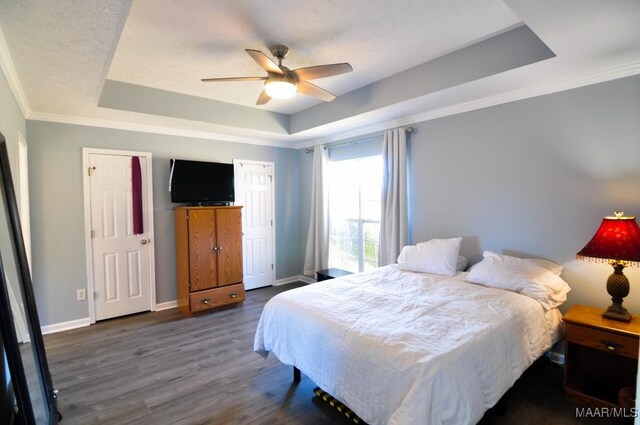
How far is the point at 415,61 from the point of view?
9.54ft

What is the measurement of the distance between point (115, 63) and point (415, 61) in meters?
2.81

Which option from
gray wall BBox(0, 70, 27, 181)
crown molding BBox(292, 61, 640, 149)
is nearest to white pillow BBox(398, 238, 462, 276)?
crown molding BBox(292, 61, 640, 149)

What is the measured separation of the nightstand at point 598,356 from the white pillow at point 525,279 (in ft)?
0.53

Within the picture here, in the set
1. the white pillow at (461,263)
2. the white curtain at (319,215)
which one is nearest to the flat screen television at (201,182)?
the white curtain at (319,215)

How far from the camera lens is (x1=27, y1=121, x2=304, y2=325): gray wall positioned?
11.0ft

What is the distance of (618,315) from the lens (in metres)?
2.15

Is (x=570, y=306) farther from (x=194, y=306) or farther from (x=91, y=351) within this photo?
(x=91, y=351)

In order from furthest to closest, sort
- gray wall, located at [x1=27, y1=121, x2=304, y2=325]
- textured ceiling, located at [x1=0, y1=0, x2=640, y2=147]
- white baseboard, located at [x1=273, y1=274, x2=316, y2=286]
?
white baseboard, located at [x1=273, y1=274, x2=316, y2=286] < gray wall, located at [x1=27, y1=121, x2=304, y2=325] < textured ceiling, located at [x1=0, y1=0, x2=640, y2=147]

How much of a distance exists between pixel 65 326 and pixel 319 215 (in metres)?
3.51

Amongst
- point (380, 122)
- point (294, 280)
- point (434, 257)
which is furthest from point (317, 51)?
point (294, 280)

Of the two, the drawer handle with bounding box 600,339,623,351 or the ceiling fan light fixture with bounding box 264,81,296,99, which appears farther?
the ceiling fan light fixture with bounding box 264,81,296,99

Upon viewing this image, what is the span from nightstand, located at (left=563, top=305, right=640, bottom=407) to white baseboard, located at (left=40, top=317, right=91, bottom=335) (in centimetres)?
480

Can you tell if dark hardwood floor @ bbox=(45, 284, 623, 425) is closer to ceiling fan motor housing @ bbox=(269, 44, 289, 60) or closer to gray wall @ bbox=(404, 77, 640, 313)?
gray wall @ bbox=(404, 77, 640, 313)

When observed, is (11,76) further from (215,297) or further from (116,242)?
(215,297)
